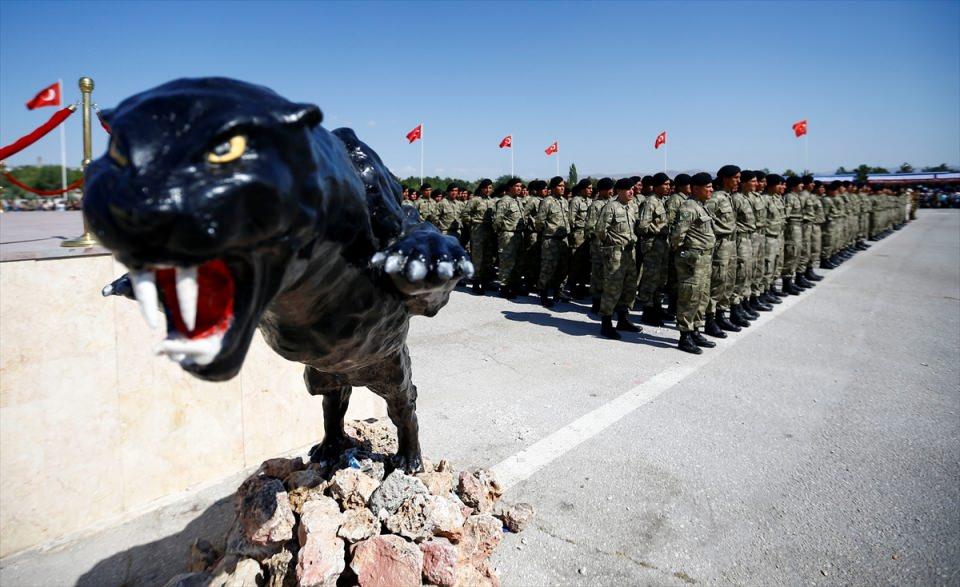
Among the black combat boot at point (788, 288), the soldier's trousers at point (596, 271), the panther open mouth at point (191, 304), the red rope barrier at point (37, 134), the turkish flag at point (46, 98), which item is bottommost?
the black combat boot at point (788, 288)

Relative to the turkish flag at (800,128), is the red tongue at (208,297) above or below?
below

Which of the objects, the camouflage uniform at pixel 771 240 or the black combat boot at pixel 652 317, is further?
the camouflage uniform at pixel 771 240

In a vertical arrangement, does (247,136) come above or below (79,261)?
above

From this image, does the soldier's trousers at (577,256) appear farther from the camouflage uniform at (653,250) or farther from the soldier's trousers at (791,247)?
the soldier's trousers at (791,247)

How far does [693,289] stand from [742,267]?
1.70 metres

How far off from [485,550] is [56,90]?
877 cm

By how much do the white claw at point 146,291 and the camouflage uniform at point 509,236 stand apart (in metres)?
9.07

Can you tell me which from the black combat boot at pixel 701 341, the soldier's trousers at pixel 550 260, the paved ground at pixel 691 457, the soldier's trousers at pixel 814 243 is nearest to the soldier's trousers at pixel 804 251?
the soldier's trousers at pixel 814 243

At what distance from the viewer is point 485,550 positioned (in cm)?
240

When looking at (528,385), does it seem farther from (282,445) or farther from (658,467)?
(282,445)

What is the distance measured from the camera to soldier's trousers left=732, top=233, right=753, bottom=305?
759 centimetres

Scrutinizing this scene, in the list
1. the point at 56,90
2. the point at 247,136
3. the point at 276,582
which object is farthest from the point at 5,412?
the point at 56,90

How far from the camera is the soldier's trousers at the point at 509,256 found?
9875 mm

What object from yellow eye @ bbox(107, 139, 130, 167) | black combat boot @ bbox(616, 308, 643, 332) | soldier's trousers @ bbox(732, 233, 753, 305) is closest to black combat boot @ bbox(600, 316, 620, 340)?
black combat boot @ bbox(616, 308, 643, 332)
